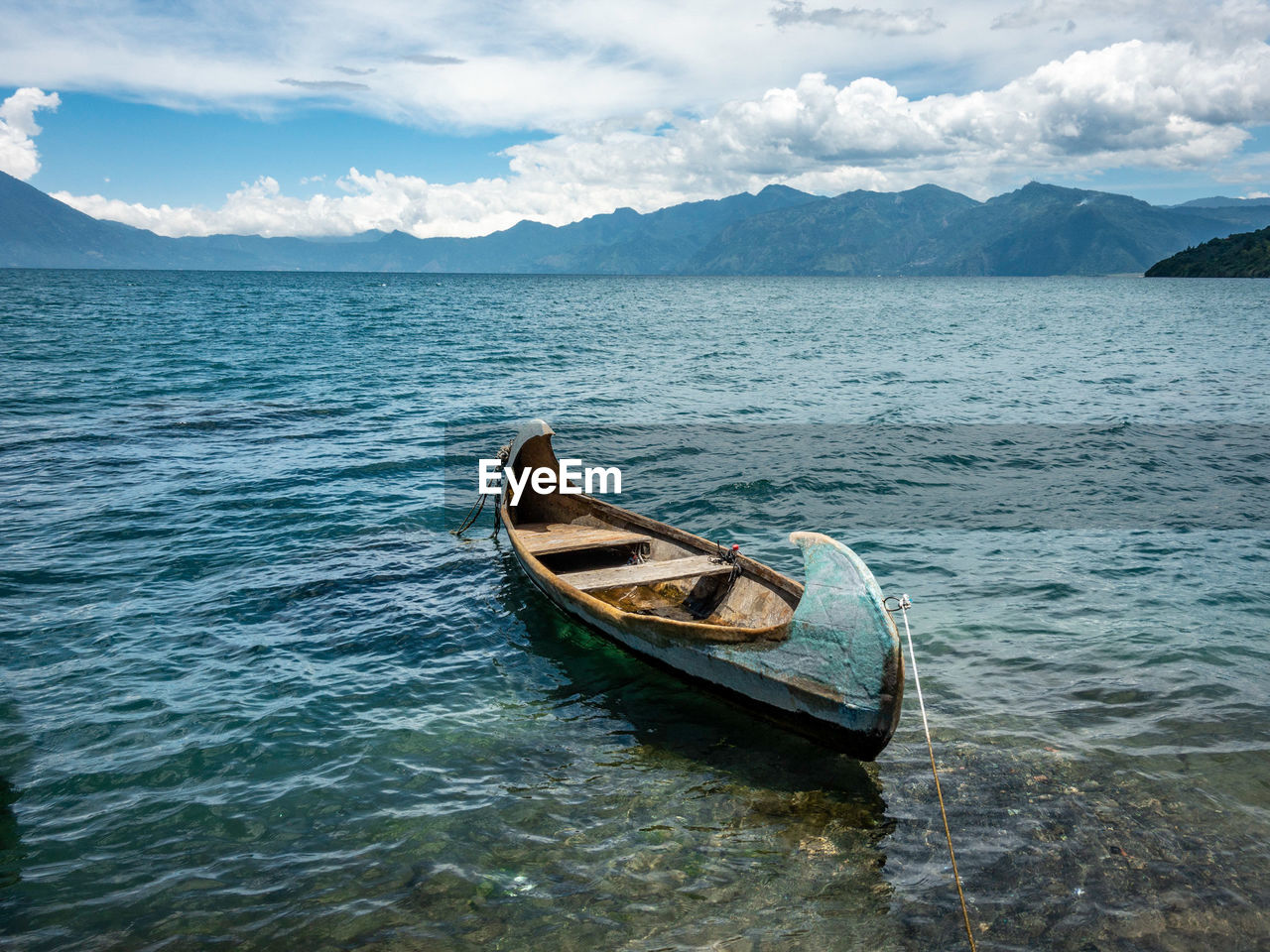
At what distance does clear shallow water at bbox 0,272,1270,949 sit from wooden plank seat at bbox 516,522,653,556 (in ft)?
3.11

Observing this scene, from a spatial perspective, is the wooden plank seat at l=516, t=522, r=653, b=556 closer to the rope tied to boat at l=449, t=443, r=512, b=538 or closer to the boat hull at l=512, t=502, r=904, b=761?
the rope tied to boat at l=449, t=443, r=512, b=538

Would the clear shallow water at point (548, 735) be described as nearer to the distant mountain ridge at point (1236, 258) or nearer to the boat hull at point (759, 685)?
the boat hull at point (759, 685)

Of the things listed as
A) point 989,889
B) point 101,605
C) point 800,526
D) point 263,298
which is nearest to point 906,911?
point 989,889

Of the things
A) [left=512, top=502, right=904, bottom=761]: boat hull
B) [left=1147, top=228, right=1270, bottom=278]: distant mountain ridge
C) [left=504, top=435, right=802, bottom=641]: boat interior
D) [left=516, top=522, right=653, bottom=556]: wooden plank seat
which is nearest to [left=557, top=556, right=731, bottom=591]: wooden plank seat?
[left=504, top=435, right=802, bottom=641]: boat interior

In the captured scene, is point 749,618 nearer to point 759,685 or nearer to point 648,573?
point 648,573

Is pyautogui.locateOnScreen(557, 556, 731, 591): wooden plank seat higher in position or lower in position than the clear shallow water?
higher

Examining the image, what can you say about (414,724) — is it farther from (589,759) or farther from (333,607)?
(333,607)

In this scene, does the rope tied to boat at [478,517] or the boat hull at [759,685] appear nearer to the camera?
the boat hull at [759,685]

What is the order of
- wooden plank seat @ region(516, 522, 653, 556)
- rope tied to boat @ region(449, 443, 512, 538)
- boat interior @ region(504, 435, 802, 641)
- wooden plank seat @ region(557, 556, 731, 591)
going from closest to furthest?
boat interior @ region(504, 435, 802, 641) → wooden plank seat @ region(557, 556, 731, 591) → wooden plank seat @ region(516, 522, 653, 556) → rope tied to boat @ region(449, 443, 512, 538)

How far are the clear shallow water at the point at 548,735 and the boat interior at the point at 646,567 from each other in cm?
104

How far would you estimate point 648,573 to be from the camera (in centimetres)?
1230

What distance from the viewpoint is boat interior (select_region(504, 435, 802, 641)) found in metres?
11.0

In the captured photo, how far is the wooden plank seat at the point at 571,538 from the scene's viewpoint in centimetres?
1420

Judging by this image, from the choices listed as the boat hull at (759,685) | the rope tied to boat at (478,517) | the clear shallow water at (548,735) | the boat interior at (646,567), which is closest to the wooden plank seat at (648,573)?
the boat interior at (646,567)
